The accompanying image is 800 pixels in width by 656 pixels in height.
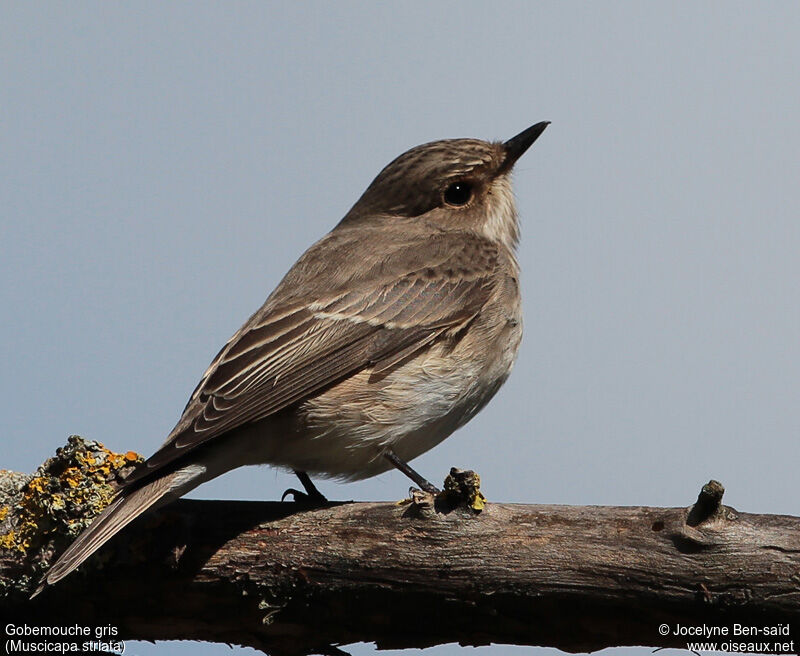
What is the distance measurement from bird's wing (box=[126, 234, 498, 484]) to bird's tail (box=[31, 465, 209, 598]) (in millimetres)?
91

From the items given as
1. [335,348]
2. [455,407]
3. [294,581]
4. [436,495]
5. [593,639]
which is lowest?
[593,639]

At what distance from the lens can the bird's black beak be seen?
25.3ft

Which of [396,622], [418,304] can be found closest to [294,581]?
[396,622]

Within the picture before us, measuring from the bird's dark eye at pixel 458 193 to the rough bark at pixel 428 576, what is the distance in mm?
3049

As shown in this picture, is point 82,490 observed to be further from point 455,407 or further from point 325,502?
point 455,407

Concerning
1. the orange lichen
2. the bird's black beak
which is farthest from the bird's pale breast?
the bird's black beak

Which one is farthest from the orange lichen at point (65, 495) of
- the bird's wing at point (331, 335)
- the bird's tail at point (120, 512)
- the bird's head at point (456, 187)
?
the bird's head at point (456, 187)

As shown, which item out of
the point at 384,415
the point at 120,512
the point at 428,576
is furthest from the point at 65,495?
the point at 428,576

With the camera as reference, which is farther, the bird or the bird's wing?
the bird's wing

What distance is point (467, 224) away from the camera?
751 cm

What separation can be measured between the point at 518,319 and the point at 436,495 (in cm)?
209

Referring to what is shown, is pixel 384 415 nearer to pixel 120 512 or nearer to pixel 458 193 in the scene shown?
pixel 120 512

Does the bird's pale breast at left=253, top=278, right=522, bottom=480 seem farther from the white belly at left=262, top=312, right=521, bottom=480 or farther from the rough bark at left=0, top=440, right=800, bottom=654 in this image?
the rough bark at left=0, top=440, right=800, bottom=654

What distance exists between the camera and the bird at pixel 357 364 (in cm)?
536
